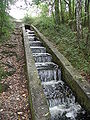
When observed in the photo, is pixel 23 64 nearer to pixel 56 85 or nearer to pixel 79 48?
pixel 56 85

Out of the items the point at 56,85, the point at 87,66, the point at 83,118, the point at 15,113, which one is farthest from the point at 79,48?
the point at 15,113

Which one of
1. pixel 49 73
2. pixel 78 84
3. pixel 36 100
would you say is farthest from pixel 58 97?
pixel 36 100

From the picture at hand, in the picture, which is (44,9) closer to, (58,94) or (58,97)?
(58,94)

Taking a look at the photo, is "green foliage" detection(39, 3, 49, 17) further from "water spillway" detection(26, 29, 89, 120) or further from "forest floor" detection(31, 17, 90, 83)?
"water spillway" detection(26, 29, 89, 120)

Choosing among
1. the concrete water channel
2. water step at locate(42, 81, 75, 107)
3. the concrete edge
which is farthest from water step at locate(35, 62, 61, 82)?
the concrete edge

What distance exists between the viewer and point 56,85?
7766 mm

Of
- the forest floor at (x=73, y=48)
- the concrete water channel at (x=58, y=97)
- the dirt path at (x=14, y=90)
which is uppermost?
the forest floor at (x=73, y=48)

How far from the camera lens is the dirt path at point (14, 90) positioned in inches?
207

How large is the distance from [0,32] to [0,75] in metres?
5.29

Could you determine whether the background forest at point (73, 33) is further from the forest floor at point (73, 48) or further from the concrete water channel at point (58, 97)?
the concrete water channel at point (58, 97)

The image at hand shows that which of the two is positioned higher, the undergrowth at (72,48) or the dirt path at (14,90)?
the undergrowth at (72,48)

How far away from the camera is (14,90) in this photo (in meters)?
6.57

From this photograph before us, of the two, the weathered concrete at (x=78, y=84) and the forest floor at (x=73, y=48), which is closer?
the weathered concrete at (x=78, y=84)

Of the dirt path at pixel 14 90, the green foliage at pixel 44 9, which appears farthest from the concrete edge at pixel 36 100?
the green foliage at pixel 44 9
